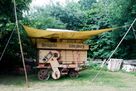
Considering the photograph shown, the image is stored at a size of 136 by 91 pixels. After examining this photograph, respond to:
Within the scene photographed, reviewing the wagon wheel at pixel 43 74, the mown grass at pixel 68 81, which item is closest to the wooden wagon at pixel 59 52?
the wagon wheel at pixel 43 74

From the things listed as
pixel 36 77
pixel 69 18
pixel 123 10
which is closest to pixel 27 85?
pixel 36 77

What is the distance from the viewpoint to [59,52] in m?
11.3

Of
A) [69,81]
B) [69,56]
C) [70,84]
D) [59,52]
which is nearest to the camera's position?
[70,84]

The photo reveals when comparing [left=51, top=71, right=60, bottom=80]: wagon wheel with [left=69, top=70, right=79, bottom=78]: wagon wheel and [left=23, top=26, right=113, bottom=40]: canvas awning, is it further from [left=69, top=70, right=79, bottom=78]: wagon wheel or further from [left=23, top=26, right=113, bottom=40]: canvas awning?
[left=23, top=26, right=113, bottom=40]: canvas awning

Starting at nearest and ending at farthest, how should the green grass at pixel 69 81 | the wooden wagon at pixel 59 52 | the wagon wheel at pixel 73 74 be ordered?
the green grass at pixel 69 81 < the wooden wagon at pixel 59 52 < the wagon wheel at pixel 73 74

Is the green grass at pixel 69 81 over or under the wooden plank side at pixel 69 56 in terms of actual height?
under

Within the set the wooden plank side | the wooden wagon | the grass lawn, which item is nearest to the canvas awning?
the wooden wagon

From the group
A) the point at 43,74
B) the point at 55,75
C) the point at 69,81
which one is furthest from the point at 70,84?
the point at 43,74

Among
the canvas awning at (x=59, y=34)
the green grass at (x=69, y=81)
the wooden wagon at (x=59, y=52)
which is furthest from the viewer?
the wooden wagon at (x=59, y=52)

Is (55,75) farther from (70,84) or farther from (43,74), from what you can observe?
(70,84)

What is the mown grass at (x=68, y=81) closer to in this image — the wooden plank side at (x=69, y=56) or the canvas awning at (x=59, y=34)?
the wooden plank side at (x=69, y=56)

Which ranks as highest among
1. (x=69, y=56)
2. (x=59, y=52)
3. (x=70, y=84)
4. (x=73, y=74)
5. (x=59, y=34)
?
(x=59, y=34)

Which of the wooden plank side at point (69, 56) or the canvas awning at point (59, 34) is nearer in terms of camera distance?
the canvas awning at point (59, 34)

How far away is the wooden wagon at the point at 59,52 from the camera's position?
11031 mm
